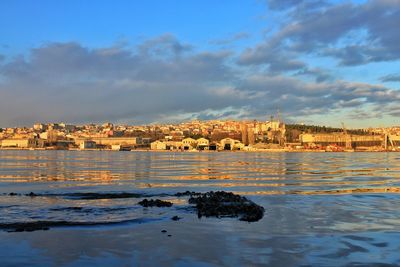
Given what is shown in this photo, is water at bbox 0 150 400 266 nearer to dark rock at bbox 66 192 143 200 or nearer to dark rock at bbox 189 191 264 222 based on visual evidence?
dark rock at bbox 189 191 264 222

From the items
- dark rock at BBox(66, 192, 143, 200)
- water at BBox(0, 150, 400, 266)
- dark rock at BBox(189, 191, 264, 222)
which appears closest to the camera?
water at BBox(0, 150, 400, 266)

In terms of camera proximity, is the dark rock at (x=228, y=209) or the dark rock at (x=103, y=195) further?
the dark rock at (x=103, y=195)

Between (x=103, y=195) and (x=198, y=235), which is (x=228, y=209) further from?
(x=103, y=195)

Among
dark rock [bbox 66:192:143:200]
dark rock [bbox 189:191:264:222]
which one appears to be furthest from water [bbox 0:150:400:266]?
dark rock [bbox 66:192:143:200]

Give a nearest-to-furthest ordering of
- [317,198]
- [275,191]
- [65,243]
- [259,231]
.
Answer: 1. [65,243]
2. [259,231]
3. [317,198]
4. [275,191]

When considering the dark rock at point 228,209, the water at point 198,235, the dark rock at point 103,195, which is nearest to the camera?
the water at point 198,235

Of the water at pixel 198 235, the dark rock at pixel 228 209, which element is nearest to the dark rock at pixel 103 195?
the water at pixel 198 235

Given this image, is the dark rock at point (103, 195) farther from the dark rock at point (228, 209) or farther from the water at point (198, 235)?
the dark rock at point (228, 209)

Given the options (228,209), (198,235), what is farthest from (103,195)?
(198,235)

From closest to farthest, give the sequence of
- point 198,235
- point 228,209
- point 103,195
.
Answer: point 198,235, point 228,209, point 103,195

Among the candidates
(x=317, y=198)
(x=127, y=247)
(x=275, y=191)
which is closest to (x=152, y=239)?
(x=127, y=247)

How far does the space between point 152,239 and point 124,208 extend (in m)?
8.15

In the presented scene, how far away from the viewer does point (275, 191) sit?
3222cm

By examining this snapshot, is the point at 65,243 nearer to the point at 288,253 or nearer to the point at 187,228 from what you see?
the point at 187,228
